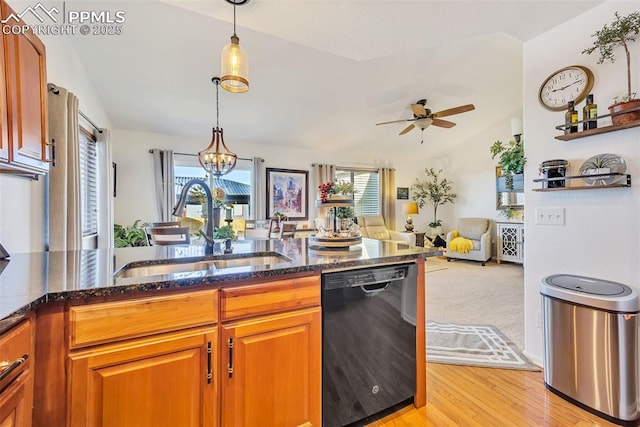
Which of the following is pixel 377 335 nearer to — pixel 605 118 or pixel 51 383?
pixel 51 383

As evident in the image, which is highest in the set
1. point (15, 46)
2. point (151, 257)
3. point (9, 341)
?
point (15, 46)

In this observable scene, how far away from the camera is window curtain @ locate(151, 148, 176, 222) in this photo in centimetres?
481

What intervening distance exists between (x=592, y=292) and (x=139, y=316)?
7.65 ft

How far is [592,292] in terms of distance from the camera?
1.69m

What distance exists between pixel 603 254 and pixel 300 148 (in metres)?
5.06

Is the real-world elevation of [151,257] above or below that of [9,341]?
above

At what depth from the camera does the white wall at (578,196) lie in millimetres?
1762

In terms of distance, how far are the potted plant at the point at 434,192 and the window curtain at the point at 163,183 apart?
5545 millimetres

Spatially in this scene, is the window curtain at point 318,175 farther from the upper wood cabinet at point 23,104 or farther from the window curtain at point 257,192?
the upper wood cabinet at point 23,104

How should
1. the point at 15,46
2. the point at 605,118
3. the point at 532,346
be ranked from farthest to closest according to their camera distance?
1. the point at 532,346
2. the point at 605,118
3. the point at 15,46

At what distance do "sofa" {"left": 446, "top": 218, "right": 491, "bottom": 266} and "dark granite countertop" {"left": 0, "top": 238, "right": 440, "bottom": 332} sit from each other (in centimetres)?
482

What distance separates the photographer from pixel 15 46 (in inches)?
52.1

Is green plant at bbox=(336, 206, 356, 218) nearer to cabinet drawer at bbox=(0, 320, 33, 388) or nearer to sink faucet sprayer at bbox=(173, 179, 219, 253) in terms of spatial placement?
sink faucet sprayer at bbox=(173, 179, 219, 253)

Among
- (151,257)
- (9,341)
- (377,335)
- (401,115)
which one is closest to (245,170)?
(401,115)
